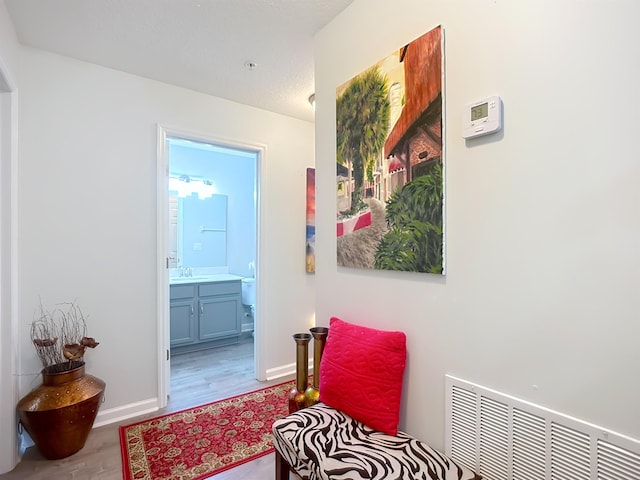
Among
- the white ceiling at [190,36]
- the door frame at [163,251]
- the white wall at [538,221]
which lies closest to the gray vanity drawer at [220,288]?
the door frame at [163,251]

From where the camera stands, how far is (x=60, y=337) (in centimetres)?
221

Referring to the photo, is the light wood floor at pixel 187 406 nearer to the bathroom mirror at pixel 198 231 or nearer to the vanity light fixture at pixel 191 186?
the bathroom mirror at pixel 198 231

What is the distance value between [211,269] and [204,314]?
0.88m

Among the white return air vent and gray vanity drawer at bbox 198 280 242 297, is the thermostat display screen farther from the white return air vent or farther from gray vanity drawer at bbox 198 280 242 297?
gray vanity drawer at bbox 198 280 242 297

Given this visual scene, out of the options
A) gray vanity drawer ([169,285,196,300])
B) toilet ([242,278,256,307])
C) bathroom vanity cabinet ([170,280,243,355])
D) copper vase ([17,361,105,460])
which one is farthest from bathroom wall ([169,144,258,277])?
copper vase ([17,361,105,460])

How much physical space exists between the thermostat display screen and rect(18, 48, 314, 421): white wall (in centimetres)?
222

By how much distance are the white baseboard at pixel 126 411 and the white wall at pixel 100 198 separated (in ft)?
0.09

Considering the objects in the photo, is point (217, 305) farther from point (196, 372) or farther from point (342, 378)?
point (342, 378)

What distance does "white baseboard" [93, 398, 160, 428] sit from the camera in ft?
7.68

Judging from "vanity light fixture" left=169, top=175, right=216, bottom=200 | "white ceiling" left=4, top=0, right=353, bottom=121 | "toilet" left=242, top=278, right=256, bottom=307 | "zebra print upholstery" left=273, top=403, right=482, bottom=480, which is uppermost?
"white ceiling" left=4, top=0, right=353, bottom=121

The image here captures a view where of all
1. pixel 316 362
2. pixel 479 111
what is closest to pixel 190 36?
pixel 479 111

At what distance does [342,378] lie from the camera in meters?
1.50

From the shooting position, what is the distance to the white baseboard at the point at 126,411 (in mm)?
2340

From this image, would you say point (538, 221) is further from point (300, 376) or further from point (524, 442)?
point (300, 376)
